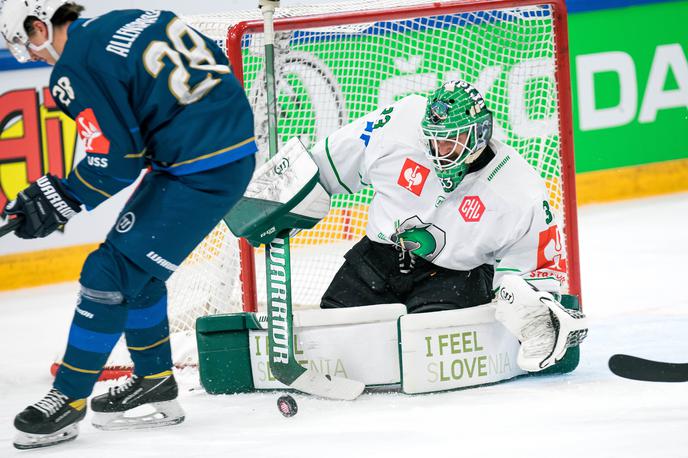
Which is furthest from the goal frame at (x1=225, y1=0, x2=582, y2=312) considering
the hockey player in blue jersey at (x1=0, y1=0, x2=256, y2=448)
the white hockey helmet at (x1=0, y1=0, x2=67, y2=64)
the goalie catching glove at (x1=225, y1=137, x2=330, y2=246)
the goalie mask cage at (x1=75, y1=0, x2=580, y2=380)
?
the white hockey helmet at (x1=0, y1=0, x2=67, y2=64)

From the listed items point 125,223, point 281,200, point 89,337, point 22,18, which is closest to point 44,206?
point 125,223

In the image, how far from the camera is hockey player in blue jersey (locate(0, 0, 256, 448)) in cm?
283

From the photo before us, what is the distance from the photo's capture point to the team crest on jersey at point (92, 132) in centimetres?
281

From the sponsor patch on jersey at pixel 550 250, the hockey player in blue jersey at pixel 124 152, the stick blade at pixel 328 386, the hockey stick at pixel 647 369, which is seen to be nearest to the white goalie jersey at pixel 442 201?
the sponsor patch on jersey at pixel 550 250

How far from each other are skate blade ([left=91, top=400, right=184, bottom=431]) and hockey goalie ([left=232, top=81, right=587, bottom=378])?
0.55m

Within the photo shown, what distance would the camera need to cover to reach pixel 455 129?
10.7 ft

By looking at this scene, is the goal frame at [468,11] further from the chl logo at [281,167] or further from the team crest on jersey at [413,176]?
the team crest on jersey at [413,176]

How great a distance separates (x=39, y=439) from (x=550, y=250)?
143cm

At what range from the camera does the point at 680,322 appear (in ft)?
13.5

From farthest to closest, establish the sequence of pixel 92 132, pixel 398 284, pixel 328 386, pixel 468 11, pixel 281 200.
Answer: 1. pixel 468 11
2. pixel 398 284
3. pixel 281 200
4. pixel 328 386
5. pixel 92 132

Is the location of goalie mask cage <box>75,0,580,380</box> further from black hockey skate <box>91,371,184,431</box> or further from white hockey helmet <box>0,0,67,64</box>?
white hockey helmet <box>0,0,67,64</box>

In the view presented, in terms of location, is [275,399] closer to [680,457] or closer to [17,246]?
[680,457]

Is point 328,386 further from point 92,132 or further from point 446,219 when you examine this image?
point 92,132

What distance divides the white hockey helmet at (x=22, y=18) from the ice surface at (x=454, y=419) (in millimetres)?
968
